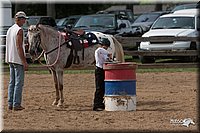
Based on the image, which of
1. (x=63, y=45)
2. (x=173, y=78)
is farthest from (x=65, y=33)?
(x=173, y=78)

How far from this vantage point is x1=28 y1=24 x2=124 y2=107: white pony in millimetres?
13172

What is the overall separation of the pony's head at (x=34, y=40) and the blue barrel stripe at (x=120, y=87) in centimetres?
185

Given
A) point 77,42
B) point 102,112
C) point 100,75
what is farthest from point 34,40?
point 102,112

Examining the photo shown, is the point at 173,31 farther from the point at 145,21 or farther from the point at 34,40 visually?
the point at 34,40

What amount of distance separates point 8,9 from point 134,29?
619 centimetres

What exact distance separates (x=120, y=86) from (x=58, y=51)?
202cm

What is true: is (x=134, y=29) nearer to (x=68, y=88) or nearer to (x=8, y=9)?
(x=8, y=9)

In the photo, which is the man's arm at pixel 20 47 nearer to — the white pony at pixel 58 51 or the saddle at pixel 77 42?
the white pony at pixel 58 51

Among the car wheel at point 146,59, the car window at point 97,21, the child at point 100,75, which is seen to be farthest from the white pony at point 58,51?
the car window at point 97,21

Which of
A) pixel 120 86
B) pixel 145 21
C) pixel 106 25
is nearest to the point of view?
pixel 120 86

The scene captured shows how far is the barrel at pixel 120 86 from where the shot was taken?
11.9m

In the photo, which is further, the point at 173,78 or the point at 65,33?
the point at 173,78

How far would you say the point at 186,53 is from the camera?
67.9 ft

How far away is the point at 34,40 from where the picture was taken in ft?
42.8
